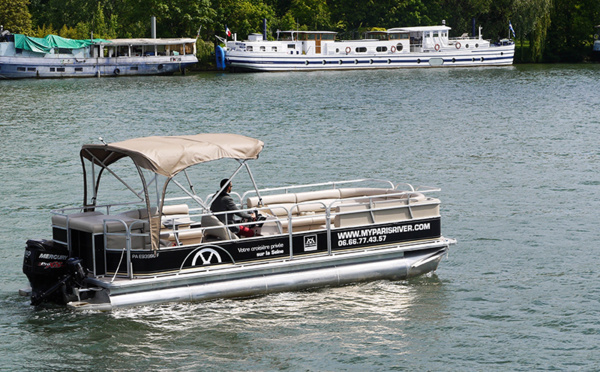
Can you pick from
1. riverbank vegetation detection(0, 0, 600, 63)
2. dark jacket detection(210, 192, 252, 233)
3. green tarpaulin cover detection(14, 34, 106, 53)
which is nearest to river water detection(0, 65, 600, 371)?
dark jacket detection(210, 192, 252, 233)

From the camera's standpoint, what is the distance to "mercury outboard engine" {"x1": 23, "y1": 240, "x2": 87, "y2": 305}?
14938 mm

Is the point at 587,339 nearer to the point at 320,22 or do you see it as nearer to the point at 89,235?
the point at 89,235

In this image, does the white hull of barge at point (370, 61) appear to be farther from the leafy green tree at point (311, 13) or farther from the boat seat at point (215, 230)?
the boat seat at point (215, 230)

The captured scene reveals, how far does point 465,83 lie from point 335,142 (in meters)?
34.2

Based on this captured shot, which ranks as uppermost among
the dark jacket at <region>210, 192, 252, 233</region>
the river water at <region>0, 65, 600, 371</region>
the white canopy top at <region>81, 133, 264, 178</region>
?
the white canopy top at <region>81, 133, 264, 178</region>

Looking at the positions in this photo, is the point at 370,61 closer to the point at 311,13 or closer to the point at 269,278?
the point at 311,13

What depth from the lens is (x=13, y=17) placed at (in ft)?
282

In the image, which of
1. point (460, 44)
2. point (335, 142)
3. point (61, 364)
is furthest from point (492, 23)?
point (61, 364)

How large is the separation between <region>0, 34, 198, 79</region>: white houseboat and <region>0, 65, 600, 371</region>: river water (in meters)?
23.2

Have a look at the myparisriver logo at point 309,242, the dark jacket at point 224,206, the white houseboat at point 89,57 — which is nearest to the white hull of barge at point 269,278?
the myparisriver logo at point 309,242

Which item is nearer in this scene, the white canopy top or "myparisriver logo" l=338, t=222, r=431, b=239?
the white canopy top

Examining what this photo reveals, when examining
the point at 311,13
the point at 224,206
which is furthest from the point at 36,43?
the point at 224,206

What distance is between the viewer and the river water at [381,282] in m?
Result: 14.1

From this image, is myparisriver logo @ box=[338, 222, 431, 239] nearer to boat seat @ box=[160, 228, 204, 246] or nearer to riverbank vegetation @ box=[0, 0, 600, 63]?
boat seat @ box=[160, 228, 204, 246]
